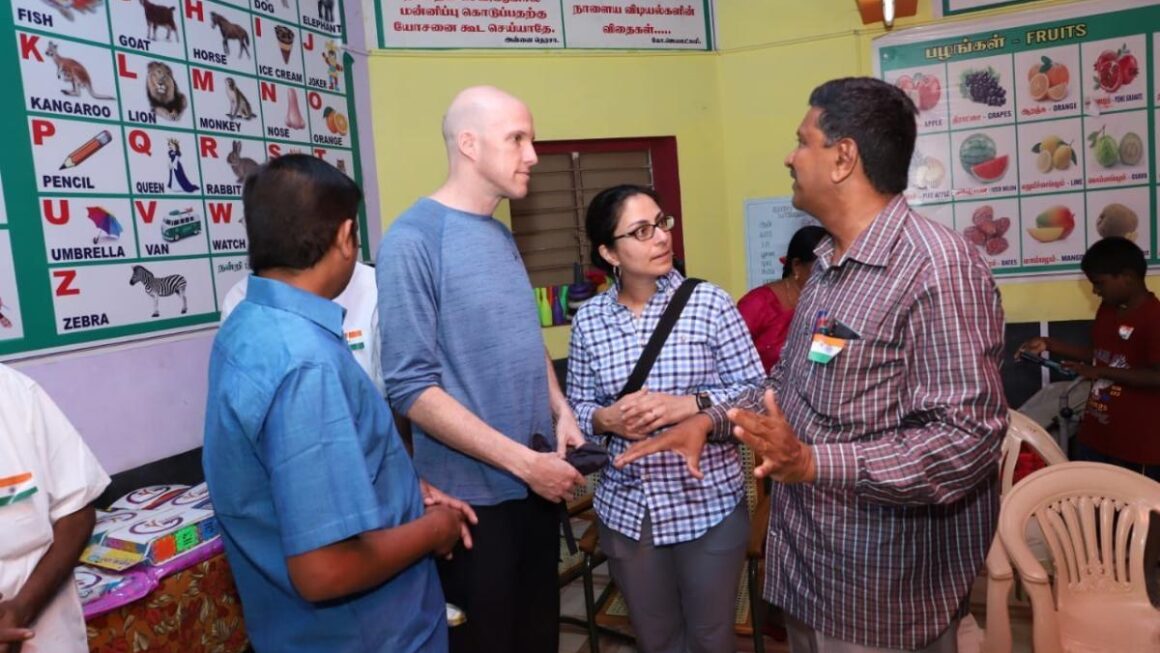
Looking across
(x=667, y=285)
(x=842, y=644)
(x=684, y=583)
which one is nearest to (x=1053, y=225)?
(x=667, y=285)

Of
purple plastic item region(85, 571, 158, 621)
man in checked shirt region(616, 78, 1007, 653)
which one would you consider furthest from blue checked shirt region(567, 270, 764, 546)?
purple plastic item region(85, 571, 158, 621)

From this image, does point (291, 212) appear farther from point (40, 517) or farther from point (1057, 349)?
point (1057, 349)

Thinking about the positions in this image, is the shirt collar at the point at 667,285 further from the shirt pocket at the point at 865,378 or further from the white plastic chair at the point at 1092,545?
the white plastic chair at the point at 1092,545

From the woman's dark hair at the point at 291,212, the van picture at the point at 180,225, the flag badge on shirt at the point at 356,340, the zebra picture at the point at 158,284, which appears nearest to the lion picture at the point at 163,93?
the van picture at the point at 180,225

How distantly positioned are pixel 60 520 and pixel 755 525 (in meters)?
2.18

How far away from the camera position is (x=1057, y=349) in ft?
11.9

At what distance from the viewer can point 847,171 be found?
4.66 feet

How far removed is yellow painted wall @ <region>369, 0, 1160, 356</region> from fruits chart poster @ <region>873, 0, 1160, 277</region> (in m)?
0.14

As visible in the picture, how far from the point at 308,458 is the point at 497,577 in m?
0.70

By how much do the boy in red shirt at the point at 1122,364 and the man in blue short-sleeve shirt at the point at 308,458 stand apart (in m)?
3.07

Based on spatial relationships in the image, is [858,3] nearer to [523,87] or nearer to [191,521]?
[523,87]

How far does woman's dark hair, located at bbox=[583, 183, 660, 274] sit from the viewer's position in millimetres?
2281

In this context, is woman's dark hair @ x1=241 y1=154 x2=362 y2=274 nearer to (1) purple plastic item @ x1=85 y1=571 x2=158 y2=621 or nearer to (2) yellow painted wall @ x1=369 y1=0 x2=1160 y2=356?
(1) purple plastic item @ x1=85 y1=571 x2=158 y2=621

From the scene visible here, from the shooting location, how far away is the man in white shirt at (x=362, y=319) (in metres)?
2.30
